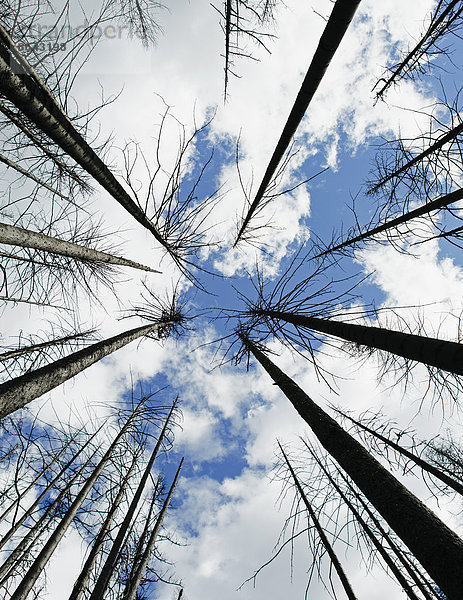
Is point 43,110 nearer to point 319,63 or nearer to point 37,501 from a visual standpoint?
point 319,63

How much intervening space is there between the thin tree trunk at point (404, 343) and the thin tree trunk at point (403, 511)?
2.95ft

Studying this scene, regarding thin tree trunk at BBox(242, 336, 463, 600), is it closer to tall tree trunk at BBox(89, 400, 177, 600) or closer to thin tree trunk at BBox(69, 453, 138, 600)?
tall tree trunk at BBox(89, 400, 177, 600)

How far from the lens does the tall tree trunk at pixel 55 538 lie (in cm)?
421

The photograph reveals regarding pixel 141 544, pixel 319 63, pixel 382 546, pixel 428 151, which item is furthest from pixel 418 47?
pixel 141 544

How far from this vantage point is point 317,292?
3.80 metres

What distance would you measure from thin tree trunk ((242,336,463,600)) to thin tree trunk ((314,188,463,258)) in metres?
3.16

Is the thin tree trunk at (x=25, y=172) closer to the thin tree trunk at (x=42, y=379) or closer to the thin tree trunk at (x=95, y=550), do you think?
the thin tree trunk at (x=42, y=379)

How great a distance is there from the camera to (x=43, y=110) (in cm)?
256

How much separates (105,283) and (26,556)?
5.92 meters

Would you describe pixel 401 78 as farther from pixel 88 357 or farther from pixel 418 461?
pixel 88 357

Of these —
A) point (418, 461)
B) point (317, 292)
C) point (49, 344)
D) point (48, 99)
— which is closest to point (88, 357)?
point (48, 99)

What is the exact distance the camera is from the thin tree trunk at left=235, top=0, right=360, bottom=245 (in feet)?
7.07

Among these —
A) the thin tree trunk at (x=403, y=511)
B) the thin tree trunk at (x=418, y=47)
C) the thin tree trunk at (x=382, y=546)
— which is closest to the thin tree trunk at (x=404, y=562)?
the thin tree trunk at (x=382, y=546)

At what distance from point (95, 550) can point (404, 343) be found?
6.25 metres
